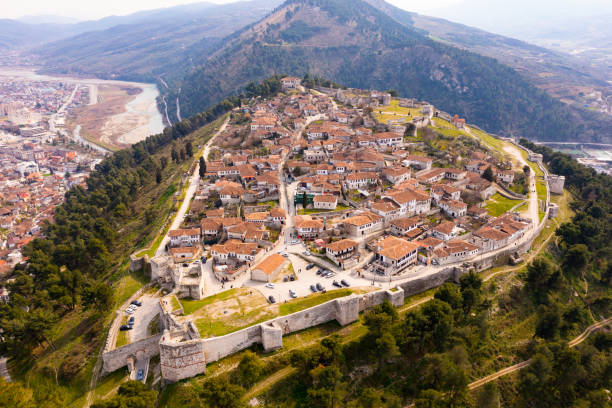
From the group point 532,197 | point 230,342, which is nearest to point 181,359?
point 230,342

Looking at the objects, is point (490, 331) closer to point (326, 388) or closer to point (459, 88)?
point (326, 388)

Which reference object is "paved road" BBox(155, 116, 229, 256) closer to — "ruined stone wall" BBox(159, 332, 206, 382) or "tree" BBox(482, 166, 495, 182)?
"ruined stone wall" BBox(159, 332, 206, 382)

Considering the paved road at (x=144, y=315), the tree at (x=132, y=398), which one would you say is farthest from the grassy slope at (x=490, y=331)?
the paved road at (x=144, y=315)

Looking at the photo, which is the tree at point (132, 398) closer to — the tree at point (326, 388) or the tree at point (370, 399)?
the tree at point (326, 388)

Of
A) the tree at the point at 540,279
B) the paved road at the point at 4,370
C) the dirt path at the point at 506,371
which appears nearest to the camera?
the dirt path at the point at 506,371

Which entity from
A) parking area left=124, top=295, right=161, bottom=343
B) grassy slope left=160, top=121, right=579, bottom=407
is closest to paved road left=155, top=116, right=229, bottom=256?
parking area left=124, top=295, right=161, bottom=343

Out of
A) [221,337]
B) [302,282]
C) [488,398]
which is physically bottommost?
[488,398]

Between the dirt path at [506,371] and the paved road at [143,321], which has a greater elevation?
the paved road at [143,321]
